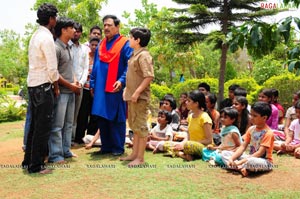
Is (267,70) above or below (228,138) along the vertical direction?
above

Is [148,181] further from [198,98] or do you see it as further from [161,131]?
[161,131]

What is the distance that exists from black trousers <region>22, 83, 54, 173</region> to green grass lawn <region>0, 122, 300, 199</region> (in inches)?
6.8

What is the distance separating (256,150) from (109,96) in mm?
1853

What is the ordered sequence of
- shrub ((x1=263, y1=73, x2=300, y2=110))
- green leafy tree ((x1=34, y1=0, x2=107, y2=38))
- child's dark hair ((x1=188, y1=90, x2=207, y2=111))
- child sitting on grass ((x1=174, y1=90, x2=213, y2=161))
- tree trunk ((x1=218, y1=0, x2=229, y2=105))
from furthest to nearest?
green leafy tree ((x1=34, y1=0, x2=107, y2=38)) → tree trunk ((x1=218, y1=0, x2=229, y2=105)) → shrub ((x1=263, y1=73, x2=300, y2=110)) → child's dark hair ((x1=188, y1=90, x2=207, y2=111)) → child sitting on grass ((x1=174, y1=90, x2=213, y2=161))

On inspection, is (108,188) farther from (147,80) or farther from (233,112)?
(233,112)

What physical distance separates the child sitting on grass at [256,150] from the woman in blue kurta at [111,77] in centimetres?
143

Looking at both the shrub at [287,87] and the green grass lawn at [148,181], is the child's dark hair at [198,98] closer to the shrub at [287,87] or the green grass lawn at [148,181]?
the green grass lawn at [148,181]

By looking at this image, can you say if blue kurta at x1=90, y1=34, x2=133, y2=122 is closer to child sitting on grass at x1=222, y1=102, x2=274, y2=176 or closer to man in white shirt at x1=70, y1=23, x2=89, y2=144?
man in white shirt at x1=70, y1=23, x2=89, y2=144

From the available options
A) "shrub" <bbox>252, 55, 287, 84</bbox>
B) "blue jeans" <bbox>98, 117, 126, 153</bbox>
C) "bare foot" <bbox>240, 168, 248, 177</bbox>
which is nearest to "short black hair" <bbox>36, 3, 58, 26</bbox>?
→ "blue jeans" <bbox>98, 117, 126, 153</bbox>

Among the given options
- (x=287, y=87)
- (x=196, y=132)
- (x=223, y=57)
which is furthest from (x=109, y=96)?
(x=223, y=57)

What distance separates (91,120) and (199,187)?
9.11 feet

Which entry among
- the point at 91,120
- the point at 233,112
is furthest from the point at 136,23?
the point at 233,112

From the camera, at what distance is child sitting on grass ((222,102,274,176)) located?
3.82 meters

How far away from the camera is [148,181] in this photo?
3.64m
